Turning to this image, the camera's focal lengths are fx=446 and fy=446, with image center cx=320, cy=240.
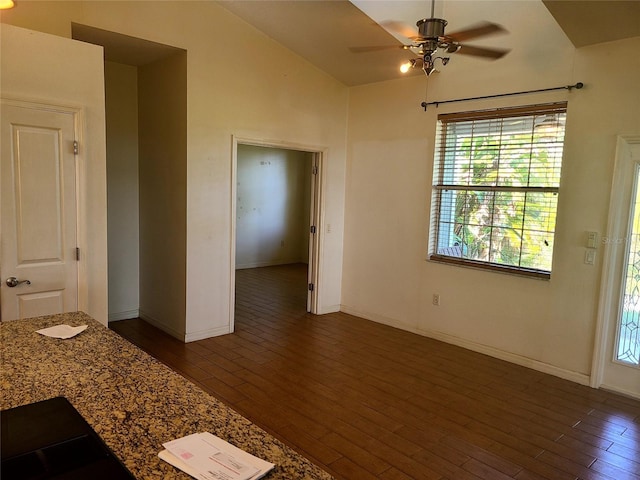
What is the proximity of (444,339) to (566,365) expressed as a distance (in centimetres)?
116

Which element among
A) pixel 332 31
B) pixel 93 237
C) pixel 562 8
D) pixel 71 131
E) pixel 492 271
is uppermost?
pixel 332 31

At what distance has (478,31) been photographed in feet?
8.25

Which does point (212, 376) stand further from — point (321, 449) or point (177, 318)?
point (321, 449)

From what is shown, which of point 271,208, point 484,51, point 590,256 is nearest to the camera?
point 484,51

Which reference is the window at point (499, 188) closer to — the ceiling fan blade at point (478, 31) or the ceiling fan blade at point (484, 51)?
the ceiling fan blade at point (484, 51)

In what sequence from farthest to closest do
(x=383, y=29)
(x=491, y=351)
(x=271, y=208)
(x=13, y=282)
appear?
(x=271, y=208) < (x=491, y=351) < (x=383, y=29) < (x=13, y=282)

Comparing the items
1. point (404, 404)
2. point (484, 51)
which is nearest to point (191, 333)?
point (404, 404)

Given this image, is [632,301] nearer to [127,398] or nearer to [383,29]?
[383,29]

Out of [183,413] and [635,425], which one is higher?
[183,413]

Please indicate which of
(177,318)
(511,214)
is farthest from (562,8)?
(177,318)

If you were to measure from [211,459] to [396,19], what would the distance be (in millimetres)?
3725

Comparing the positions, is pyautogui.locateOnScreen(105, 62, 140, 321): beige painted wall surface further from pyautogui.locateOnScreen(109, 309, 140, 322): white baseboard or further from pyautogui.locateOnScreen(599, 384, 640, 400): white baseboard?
pyautogui.locateOnScreen(599, 384, 640, 400): white baseboard

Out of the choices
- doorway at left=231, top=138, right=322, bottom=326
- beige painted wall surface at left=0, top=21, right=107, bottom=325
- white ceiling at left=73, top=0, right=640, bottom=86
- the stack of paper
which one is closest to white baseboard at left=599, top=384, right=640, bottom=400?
white ceiling at left=73, top=0, right=640, bottom=86

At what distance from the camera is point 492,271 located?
4203 millimetres
